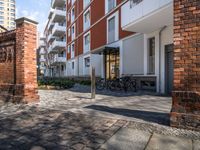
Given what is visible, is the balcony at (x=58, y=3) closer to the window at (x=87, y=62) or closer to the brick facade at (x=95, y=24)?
the brick facade at (x=95, y=24)

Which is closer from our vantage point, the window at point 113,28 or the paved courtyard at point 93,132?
the paved courtyard at point 93,132

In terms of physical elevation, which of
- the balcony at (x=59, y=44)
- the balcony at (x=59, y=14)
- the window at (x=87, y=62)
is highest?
the balcony at (x=59, y=14)

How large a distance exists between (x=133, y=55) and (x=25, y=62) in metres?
8.93

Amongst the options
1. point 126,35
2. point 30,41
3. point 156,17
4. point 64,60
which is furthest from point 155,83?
point 64,60

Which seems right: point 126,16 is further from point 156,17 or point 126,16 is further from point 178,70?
point 178,70

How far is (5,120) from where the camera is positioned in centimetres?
583

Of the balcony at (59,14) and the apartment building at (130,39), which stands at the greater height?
the balcony at (59,14)

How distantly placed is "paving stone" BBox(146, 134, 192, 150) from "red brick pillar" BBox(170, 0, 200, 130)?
579mm

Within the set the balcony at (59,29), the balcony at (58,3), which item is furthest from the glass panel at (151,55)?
the balcony at (58,3)

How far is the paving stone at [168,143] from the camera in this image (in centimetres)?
364

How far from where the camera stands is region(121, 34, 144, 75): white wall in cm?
1451

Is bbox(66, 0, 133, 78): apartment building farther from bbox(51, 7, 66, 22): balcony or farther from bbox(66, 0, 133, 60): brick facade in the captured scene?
bbox(51, 7, 66, 22): balcony

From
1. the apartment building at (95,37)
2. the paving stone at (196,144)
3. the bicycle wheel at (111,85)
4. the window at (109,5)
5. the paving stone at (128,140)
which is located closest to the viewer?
the paving stone at (196,144)

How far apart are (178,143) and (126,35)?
13.2 meters
